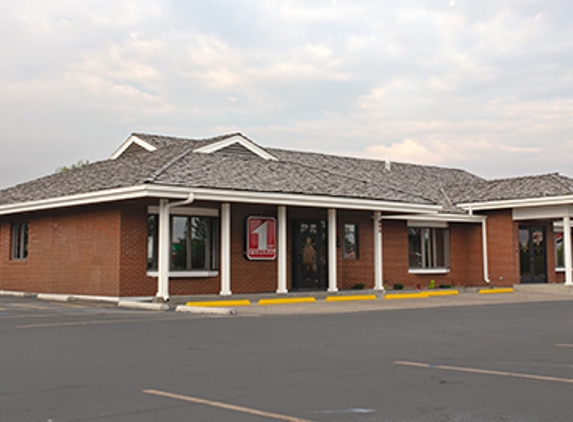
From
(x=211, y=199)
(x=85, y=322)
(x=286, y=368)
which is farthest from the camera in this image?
(x=211, y=199)

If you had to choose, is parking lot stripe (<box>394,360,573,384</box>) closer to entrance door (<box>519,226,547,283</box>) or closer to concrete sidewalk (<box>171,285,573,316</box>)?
concrete sidewalk (<box>171,285,573,316</box>)

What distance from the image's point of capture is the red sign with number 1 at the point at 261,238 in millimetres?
22922

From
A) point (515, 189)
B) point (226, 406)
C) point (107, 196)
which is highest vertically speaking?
point (515, 189)

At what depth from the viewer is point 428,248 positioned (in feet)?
98.6

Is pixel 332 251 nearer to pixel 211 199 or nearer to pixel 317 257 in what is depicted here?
pixel 317 257

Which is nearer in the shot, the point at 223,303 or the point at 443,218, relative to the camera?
the point at 223,303

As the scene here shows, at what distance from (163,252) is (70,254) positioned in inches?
170

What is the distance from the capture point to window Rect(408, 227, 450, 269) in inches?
1160

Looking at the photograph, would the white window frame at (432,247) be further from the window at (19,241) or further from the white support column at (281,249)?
the window at (19,241)

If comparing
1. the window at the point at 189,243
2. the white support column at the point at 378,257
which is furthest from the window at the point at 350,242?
the window at the point at 189,243

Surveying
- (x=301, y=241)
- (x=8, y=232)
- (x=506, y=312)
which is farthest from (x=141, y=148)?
(x=506, y=312)

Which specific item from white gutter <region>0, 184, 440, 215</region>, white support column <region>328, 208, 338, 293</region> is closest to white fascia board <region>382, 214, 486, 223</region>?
white gutter <region>0, 184, 440, 215</region>

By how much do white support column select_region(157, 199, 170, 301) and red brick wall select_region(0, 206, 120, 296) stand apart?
1546mm

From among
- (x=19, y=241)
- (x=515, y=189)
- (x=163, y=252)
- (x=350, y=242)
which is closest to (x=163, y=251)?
(x=163, y=252)
